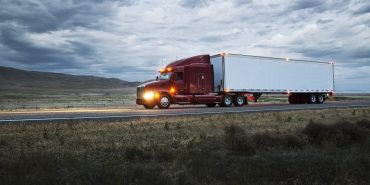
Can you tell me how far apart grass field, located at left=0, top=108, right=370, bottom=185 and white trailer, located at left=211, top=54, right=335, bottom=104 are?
18.9 m

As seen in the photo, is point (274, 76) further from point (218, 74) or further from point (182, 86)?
point (182, 86)

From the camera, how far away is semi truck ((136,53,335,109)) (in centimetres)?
3072

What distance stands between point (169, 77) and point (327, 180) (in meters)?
22.6

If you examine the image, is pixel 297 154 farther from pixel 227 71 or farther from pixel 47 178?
pixel 227 71

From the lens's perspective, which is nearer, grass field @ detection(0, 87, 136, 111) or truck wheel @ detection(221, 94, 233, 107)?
truck wheel @ detection(221, 94, 233, 107)

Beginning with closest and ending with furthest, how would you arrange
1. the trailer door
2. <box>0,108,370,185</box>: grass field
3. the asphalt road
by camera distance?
<box>0,108,370,185</box>: grass field → the asphalt road → the trailer door

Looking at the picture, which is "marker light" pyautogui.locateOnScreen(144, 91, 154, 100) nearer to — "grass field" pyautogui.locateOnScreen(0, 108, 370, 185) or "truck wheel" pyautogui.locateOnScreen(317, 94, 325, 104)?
"grass field" pyautogui.locateOnScreen(0, 108, 370, 185)

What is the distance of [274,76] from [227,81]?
18.3 ft

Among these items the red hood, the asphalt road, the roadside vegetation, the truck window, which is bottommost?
the asphalt road

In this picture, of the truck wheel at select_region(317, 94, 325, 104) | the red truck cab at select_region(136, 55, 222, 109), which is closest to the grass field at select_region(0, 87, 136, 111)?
the red truck cab at select_region(136, 55, 222, 109)

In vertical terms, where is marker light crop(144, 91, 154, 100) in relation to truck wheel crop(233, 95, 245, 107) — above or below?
above

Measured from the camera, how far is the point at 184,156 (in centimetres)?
1002

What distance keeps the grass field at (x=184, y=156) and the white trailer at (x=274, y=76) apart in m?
18.9

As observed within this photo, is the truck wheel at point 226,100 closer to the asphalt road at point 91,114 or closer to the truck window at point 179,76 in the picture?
the truck window at point 179,76
